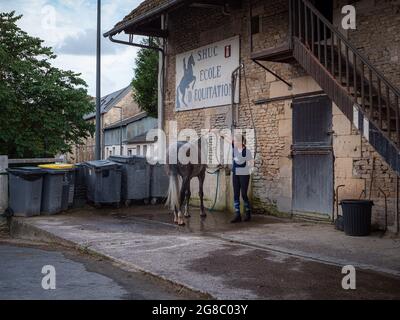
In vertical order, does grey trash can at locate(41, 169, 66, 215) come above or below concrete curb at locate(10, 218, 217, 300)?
above

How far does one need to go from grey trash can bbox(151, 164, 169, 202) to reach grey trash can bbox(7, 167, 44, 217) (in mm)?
3479

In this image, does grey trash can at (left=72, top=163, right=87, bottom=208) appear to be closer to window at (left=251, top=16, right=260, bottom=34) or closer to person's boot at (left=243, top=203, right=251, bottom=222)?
person's boot at (left=243, top=203, right=251, bottom=222)

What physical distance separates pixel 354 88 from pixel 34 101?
15.8 meters

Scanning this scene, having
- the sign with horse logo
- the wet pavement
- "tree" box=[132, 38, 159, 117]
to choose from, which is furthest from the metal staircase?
"tree" box=[132, 38, 159, 117]

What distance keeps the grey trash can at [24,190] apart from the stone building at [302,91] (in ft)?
15.2

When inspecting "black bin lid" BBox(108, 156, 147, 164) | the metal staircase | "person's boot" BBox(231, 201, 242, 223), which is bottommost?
"person's boot" BBox(231, 201, 242, 223)

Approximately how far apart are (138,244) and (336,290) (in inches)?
146

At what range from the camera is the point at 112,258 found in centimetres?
714

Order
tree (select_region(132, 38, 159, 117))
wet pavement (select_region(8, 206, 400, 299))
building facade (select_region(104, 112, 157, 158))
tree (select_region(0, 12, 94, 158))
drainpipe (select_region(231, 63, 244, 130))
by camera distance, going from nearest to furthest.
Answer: wet pavement (select_region(8, 206, 400, 299)) < drainpipe (select_region(231, 63, 244, 130)) < tree (select_region(0, 12, 94, 158)) < tree (select_region(132, 38, 159, 117)) < building facade (select_region(104, 112, 157, 158))

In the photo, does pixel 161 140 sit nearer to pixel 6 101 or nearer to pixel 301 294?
pixel 6 101

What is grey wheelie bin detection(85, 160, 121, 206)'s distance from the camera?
513 inches

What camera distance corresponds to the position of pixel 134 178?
545 inches

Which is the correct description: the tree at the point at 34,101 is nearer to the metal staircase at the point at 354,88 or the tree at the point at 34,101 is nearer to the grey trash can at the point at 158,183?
the grey trash can at the point at 158,183
